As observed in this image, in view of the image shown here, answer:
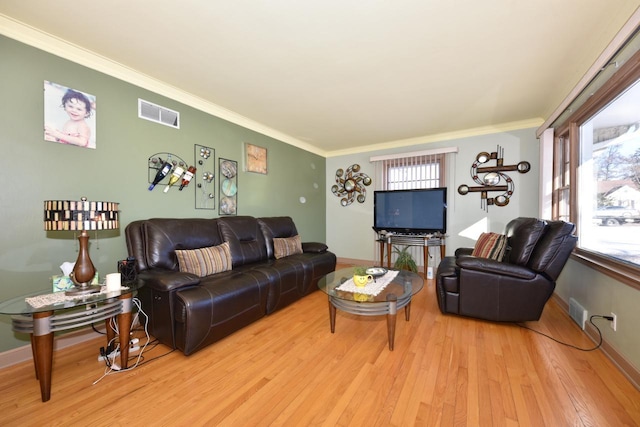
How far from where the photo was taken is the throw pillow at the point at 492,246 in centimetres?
273

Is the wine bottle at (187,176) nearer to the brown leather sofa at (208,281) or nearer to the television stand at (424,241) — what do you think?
the brown leather sofa at (208,281)

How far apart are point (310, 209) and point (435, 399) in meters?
3.83

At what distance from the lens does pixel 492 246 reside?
111 inches

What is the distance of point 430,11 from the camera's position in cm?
167

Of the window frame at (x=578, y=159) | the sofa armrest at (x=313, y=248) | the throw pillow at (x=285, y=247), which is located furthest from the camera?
the sofa armrest at (x=313, y=248)

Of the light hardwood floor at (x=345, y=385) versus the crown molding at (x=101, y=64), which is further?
the crown molding at (x=101, y=64)

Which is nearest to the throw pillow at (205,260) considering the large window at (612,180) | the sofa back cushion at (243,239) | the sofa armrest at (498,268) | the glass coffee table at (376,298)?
the sofa back cushion at (243,239)

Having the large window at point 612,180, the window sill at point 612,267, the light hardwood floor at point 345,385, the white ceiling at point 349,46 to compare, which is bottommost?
the light hardwood floor at point 345,385

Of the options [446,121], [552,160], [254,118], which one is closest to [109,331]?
[254,118]

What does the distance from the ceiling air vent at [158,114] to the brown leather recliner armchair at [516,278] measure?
3.29m

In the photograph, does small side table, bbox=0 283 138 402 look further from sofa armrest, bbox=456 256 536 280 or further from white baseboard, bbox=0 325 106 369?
sofa armrest, bbox=456 256 536 280

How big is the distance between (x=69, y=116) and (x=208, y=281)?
1749mm

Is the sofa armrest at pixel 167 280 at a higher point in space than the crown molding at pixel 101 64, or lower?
lower

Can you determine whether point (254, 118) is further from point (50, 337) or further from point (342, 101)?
point (50, 337)
